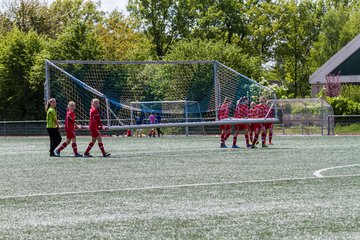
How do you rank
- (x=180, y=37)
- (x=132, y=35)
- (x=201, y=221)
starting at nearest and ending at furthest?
(x=201, y=221) < (x=180, y=37) < (x=132, y=35)

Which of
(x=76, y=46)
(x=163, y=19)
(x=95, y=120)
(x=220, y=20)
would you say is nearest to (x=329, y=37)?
(x=220, y=20)

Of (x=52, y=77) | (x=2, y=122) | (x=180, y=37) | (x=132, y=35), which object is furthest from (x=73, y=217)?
(x=132, y=35)

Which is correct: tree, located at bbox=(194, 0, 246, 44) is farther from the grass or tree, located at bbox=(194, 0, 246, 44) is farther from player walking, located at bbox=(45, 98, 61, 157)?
player walking, located at bbox=(45, 98, 61, 157)

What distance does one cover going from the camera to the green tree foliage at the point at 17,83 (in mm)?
53812

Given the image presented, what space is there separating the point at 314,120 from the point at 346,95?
13255 millimetres

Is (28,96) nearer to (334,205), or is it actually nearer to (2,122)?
(2,122)

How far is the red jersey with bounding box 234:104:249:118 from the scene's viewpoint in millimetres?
26844

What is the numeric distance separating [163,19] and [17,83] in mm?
22364

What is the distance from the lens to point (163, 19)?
243ft

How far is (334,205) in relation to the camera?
10.2 m

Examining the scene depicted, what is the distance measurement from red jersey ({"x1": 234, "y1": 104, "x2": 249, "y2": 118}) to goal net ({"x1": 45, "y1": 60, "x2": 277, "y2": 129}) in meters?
0.54

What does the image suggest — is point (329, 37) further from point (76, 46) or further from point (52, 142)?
point (52, 142)

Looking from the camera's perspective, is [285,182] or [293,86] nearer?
[285,182]

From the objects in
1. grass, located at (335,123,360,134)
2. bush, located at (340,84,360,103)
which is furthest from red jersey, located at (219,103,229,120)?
bush, located at (340,84,360,103)
